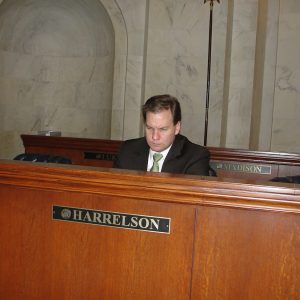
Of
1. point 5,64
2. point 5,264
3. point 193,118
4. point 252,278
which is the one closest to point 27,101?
point 5,64

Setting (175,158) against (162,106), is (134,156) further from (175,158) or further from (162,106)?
(162,106)

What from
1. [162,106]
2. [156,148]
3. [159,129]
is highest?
[162,106]

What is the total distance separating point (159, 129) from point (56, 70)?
20.4 feet

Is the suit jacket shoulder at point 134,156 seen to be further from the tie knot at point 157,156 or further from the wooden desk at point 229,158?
the wooden desk at point 229,158

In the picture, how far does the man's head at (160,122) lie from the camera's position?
263cm

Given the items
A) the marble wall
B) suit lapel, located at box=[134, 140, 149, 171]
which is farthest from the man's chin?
the marble wall

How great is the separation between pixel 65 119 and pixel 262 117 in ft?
12.2

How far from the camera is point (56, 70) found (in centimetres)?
838

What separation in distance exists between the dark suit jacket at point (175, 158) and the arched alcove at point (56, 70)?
523 centimetres

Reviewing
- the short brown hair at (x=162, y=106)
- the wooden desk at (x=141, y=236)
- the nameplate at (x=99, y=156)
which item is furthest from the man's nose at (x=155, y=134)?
the nameplate at (x=99, y=156)

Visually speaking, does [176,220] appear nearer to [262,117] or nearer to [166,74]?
[262,117]

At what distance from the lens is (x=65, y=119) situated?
27.5 ft

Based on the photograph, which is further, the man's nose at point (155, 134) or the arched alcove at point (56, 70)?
the arched alcove at point (56, 70)

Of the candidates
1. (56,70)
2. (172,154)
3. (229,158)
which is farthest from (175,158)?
(56,70)
